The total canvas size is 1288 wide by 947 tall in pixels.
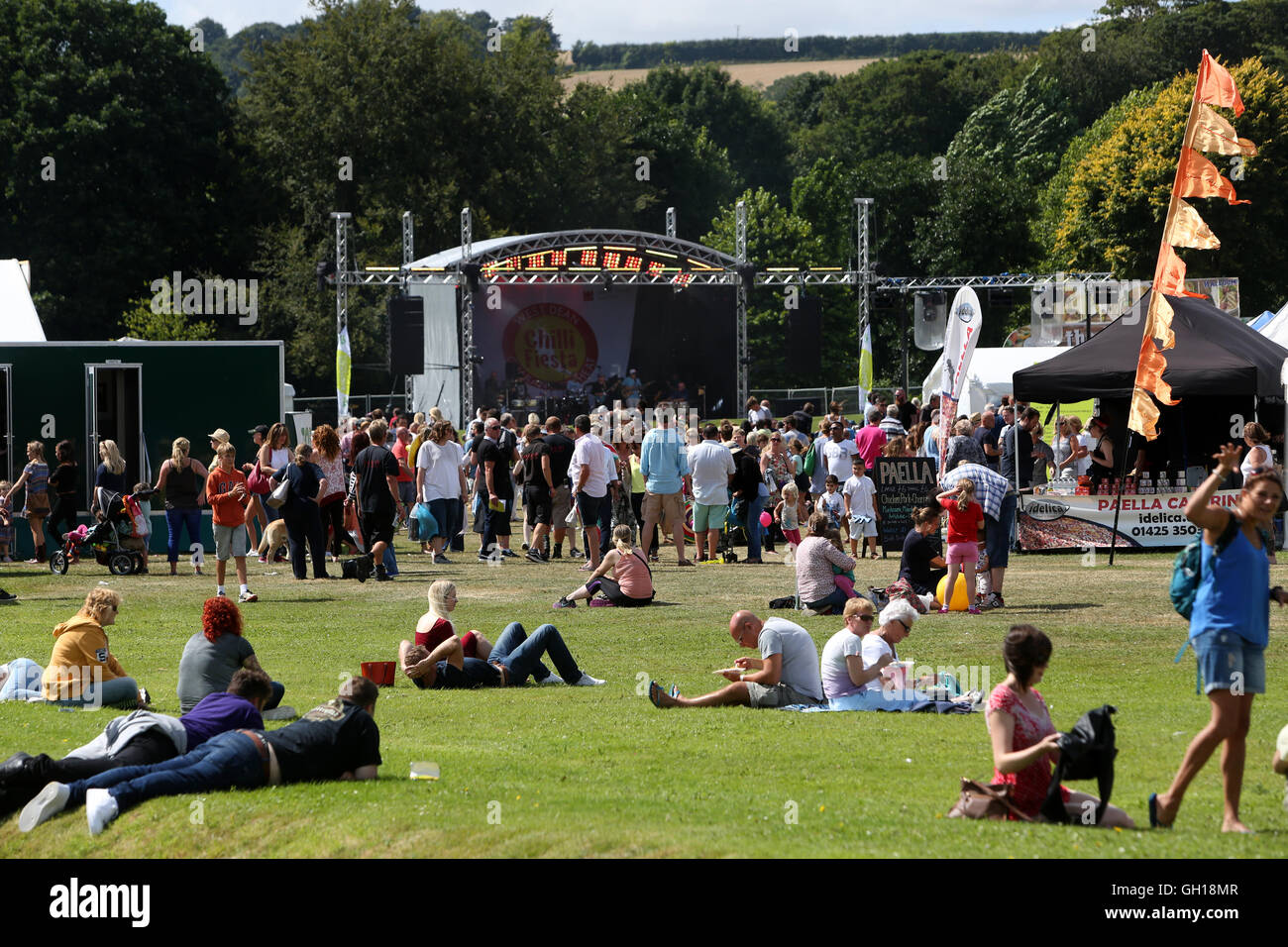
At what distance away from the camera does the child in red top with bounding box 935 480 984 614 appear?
580 inches

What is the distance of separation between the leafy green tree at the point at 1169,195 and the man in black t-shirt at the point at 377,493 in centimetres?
3583

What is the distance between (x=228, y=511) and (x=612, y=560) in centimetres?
399

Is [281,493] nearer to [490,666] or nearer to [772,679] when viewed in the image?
[490,666]

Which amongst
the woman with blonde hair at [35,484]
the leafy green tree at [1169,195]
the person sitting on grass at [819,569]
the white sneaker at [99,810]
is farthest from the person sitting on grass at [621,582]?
the leafy green tree at [1169,195]

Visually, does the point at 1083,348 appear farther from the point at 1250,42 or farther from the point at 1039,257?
the point at 1250,42

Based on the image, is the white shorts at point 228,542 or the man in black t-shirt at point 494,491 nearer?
the white shorts at point 228,542

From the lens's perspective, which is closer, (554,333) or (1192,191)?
(1192,191)

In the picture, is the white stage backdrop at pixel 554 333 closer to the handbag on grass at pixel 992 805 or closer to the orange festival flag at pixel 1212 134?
the orange festival flag at pixel 1212 134

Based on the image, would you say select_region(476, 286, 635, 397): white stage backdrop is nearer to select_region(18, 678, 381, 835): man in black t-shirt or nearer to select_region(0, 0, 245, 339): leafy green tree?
select_region(0, 0, 245, 339): leafy green tree

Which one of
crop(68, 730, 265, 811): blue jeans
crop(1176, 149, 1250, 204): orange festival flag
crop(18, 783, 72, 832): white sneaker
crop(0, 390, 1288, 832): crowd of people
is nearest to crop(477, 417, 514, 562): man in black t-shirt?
crop(0, 390, 1288, 832): crowd of people

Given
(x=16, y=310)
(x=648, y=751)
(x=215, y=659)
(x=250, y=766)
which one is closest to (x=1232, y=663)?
(x=648, y=751)

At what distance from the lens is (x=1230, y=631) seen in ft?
23.3

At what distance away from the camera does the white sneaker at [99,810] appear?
814 centimetres

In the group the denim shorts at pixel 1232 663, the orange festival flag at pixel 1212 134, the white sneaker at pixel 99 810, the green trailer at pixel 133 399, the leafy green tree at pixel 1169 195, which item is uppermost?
the leafy green tree at pixel 1169 195
